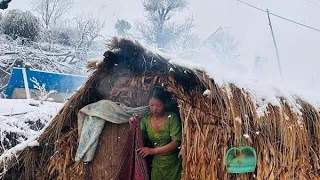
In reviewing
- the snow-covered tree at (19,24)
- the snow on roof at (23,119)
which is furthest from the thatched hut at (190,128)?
the snow-covered tree at (19,24)

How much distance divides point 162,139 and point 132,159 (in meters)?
0.44

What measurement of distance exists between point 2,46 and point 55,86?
5.24 metres

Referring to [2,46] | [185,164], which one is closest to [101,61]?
[185,164]

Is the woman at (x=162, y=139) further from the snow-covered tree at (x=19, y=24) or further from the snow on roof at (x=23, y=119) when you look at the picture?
the snow-covered tree at (x=19, y=24)

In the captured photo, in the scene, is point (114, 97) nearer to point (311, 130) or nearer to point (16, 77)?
point (311, 130)

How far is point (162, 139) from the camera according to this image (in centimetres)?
445

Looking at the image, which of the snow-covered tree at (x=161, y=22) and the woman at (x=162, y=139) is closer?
the woman at (x=162, y=139)

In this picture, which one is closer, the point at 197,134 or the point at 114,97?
the point at 197,134

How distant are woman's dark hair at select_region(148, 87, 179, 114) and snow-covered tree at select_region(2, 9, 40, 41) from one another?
16.1m

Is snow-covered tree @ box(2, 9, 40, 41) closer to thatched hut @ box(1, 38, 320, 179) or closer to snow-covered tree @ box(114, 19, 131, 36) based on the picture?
snow-covered tree @ box(114, 19, 131, 36)

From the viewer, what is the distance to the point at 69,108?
489 cm

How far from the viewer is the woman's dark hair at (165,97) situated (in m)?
4.38

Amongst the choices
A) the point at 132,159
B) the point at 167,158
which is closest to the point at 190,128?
the point at 167,158

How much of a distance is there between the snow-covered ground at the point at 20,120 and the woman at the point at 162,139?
2312mm
